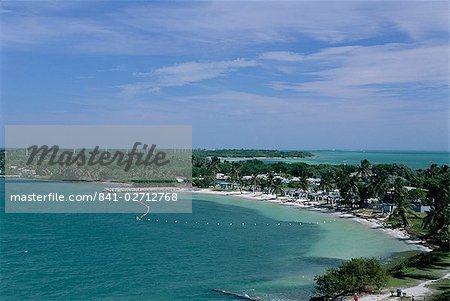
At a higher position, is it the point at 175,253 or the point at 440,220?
the point at 440,220

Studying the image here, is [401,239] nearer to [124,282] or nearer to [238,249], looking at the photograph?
[238,249]

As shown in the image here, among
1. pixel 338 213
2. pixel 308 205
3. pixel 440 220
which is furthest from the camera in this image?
pixel 308 205

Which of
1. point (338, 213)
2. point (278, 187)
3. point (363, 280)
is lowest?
point (338, 213)

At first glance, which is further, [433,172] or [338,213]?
[433,172]

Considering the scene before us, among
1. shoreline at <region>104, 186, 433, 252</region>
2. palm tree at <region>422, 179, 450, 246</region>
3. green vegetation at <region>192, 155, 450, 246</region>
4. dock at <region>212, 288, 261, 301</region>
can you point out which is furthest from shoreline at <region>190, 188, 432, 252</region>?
dock at <region>212, 288, 261, 301</region>

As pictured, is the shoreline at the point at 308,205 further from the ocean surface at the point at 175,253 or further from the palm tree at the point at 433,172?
the palm tree at the point at 433,172

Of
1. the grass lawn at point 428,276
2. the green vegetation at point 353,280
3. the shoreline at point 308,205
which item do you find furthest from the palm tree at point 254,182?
the green vegetation at point 353,280

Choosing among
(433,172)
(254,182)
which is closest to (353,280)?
(433,172)

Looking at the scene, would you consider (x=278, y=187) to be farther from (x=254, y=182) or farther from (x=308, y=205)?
(x=308, y=205)
